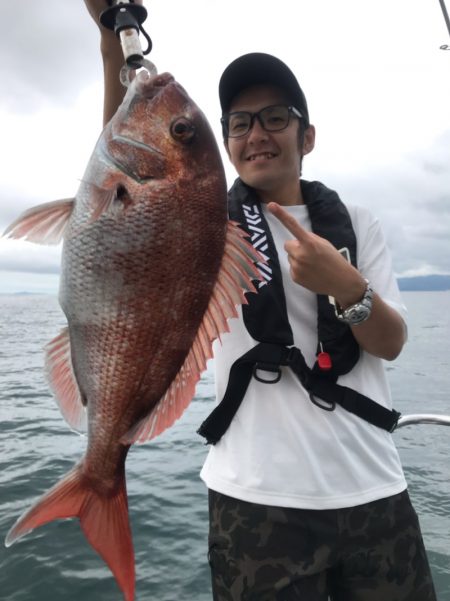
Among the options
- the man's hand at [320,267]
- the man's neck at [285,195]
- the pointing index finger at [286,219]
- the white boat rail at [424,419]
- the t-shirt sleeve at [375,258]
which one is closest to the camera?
the pointing index finger at [286,219]

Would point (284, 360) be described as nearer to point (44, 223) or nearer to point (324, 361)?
point (324, 361)

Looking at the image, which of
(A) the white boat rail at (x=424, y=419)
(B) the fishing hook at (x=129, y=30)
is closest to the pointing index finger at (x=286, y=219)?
(B) the fishing hook at (x=129, y=30)

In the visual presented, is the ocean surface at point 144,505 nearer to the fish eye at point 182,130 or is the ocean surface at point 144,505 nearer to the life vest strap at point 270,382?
the life vest strap at point 270,382

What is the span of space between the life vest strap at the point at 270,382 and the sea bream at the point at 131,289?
57cm

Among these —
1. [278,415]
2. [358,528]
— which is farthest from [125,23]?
[358,528]

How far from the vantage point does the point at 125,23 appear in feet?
5.72

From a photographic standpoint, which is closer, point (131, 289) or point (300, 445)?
point (131, 289)

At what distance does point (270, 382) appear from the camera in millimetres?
2273

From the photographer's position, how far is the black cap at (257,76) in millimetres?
2559

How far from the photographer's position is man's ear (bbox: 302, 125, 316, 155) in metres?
2.85

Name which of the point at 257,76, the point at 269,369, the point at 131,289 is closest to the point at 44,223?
the point at 131,289

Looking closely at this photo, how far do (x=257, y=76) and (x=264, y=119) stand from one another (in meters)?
0.24

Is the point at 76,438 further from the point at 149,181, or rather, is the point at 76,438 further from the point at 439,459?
the point at 149,181

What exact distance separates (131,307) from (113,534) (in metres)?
0.78
